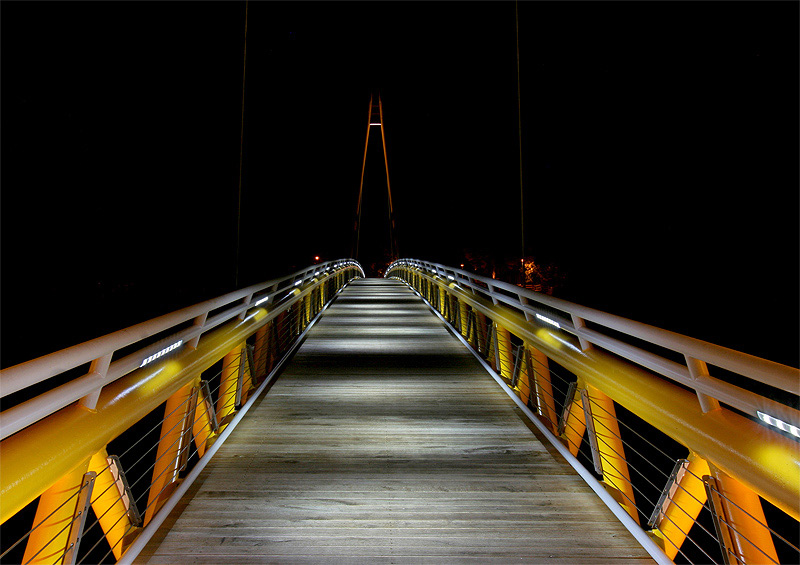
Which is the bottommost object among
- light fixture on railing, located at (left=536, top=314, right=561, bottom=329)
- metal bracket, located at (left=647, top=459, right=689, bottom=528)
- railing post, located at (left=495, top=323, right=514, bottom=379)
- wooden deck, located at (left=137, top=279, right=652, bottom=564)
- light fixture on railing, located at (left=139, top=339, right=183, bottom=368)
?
wooden deck, located at (left=137, top=279, right=652, bottom=564)

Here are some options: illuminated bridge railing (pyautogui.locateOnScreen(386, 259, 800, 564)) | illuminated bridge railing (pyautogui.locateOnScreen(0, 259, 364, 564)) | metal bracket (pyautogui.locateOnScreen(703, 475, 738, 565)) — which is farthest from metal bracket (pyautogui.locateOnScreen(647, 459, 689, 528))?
illuminated bridge railing (pyautogui.locateOnScreen(0, 259, 364, 564))

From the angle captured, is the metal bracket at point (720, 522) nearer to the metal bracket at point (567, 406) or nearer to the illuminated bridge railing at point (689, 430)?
the illuminated bridge railing at point (689, 430)

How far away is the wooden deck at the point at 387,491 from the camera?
2.53 meters

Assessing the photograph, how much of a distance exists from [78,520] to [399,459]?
1.96 meters

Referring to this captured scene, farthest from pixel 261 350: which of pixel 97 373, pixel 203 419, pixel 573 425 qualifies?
pixel 97 373

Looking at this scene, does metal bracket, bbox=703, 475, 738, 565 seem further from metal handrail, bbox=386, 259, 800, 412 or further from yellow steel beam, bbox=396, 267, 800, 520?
metal handrail, bbox=386, 259, 800, 412

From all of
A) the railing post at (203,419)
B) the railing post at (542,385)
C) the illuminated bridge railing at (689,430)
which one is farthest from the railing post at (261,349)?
the illuminated bridge railing at (689,430)

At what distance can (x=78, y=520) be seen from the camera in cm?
205

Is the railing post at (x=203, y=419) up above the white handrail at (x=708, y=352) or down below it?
below

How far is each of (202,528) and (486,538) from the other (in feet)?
4.56

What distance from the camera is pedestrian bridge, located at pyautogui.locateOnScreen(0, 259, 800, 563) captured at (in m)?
1.96

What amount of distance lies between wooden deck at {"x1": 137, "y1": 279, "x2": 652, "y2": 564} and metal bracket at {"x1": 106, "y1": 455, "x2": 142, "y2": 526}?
0.51ft

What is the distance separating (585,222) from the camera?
268 feet

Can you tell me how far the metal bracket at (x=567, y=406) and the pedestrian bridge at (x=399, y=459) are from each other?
0.02 meters
